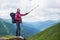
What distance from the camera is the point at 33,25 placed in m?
9.45

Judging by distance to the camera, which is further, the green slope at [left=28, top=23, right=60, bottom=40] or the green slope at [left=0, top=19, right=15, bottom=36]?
the green slope at [left=28, top=23, right=60, bottom=40]

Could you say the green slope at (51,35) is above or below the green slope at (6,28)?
below

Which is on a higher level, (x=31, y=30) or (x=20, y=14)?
(x=20, y=14)

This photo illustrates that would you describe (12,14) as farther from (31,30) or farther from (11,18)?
(31,30)

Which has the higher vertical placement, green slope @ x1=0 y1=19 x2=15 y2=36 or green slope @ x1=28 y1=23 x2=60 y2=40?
green slope @ x1=0 y1=19 x2=15 y2=36

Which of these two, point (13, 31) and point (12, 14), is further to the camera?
point (13, 31)

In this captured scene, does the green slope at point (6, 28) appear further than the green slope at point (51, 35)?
No

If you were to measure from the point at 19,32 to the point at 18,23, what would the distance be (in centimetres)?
32

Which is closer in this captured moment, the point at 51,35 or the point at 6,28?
the point at 6,28

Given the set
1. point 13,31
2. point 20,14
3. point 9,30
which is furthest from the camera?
point 9,30

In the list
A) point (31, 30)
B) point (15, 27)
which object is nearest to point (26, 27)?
point (31, 30)

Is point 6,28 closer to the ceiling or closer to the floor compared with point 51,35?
closer to the ceiling

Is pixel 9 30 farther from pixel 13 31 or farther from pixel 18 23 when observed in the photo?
pixel 18 23

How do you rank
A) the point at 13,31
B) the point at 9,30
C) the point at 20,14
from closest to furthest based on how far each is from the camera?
the point at 20,14, the point at 13,31, the point at 9,30
